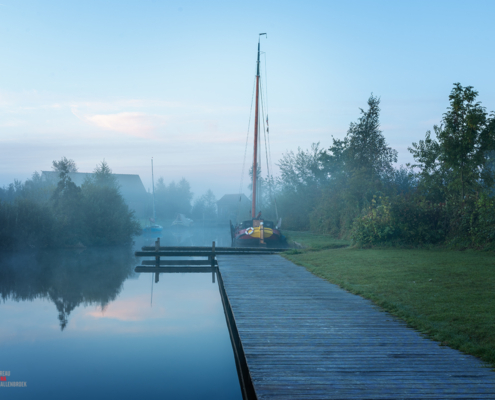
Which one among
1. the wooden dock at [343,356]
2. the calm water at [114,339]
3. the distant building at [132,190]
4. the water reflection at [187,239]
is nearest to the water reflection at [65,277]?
the calm water at [114,339]

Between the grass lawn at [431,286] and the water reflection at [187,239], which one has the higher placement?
the grass lawn at [431,286]

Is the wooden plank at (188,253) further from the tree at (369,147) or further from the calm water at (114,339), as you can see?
the tree at (369,147)

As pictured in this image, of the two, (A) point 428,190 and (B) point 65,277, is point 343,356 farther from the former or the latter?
(A) point 428,190

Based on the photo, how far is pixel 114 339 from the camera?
Result: 8.44 metres

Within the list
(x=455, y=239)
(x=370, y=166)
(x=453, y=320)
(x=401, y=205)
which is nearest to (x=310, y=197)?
(x=370, y=166)

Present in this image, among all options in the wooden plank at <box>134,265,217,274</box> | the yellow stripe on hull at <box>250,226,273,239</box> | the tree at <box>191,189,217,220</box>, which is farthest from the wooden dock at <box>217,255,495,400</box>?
the tree at <box>191,189,217,220</box>

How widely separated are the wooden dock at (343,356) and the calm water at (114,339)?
965mm

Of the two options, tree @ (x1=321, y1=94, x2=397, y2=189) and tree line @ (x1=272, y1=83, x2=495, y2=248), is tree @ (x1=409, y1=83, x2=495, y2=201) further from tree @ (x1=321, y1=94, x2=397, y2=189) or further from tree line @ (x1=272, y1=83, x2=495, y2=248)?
tree @ (x1=321, y1=94, x2=397, y2=189)

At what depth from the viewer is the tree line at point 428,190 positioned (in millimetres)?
16578

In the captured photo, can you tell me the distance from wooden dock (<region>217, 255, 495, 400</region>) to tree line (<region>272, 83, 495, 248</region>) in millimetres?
9731

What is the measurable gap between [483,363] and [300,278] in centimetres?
706

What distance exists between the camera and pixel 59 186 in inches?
1160

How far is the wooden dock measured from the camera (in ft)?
13.7

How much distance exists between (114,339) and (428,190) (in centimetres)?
1762
